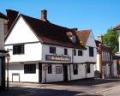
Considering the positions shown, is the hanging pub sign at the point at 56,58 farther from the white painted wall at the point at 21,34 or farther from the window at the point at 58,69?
the white painted wall at the point at 21,34

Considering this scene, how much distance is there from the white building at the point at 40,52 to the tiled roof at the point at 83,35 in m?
2.61

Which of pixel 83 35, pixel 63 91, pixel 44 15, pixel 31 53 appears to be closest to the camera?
pixel 63 91

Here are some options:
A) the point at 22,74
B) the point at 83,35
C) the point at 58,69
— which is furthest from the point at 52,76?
the point at 83,35

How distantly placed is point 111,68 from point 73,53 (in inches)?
837

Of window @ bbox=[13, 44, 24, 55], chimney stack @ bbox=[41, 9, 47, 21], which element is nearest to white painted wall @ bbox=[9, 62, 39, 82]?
window @ bbox=[13, 44, 24, 55]

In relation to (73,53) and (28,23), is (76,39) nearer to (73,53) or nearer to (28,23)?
(73,53)

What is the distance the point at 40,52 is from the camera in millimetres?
39875

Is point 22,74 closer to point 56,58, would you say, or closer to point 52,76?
point 52,76

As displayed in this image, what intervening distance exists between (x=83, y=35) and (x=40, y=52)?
14623 millimetres

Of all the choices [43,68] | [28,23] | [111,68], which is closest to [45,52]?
[43,68]

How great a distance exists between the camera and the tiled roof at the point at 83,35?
5138 centimetres

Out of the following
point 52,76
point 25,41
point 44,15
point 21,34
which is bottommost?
point 52,76

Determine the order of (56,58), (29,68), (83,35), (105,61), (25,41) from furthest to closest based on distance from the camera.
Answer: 1. (105,61)
2. (83,35)
3. (56,58)
4. (25,41)
5. (29,68)

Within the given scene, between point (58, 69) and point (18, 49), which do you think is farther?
point (58, 69)
